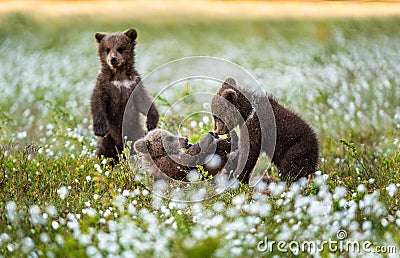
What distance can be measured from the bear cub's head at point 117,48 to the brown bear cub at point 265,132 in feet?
4.48

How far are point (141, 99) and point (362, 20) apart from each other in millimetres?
7458

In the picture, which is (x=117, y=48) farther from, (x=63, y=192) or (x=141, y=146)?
(x=63, y=192)

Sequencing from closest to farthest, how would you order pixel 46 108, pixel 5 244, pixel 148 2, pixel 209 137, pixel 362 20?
1. pixel 5 244
2. pixel 209 137
3. pixel 46 108
4. pixel 362 20
5. pixel 148 2

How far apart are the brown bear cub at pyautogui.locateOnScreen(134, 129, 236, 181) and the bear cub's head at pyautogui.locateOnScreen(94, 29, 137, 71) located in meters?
0.95

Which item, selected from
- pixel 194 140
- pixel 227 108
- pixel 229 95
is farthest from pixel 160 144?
pixel 229 95

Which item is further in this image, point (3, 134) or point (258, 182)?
point (3, 134)

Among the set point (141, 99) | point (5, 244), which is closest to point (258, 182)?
point (141, 99)

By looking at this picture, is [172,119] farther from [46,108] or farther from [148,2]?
[148,2]

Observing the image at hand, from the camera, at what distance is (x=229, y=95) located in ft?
20.7

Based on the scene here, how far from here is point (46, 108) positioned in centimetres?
1023

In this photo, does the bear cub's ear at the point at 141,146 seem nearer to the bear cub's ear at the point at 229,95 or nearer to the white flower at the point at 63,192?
the white flower at the point at 63,192

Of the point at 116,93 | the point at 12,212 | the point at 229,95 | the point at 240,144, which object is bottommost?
the point at 12,212

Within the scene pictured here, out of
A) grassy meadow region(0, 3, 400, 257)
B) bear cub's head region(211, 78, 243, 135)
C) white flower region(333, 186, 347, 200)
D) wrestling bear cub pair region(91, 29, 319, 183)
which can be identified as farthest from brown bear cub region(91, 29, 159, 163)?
white flower region(333, 186, 347, 200)
